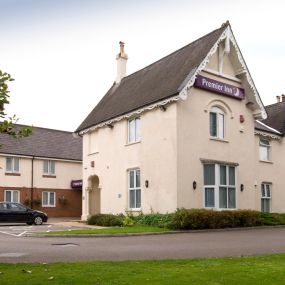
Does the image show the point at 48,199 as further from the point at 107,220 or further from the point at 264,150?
the point at 264,150

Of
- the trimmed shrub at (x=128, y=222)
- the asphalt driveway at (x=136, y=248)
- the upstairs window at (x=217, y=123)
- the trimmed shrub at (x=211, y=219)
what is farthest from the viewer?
the upstairs window at (x=217, y=123)

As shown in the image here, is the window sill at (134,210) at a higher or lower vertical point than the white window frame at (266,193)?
lower

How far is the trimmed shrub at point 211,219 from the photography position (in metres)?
21.6

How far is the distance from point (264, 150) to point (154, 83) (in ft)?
31.5

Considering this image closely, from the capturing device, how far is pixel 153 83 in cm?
2752

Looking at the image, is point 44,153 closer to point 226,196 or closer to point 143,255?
point 226,196

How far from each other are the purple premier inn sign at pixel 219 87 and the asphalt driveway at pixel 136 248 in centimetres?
945

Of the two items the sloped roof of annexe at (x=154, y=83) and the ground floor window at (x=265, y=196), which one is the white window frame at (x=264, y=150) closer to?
the ground floor window at (x=265, y=196)

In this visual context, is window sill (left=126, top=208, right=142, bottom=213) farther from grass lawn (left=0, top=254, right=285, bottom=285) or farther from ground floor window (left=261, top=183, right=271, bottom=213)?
grass lawn (left=0, top=254, right=285, bottom=285)

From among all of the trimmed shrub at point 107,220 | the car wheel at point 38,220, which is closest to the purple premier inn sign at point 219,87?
the trimmed shrub at point 107,220

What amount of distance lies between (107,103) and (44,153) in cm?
1320

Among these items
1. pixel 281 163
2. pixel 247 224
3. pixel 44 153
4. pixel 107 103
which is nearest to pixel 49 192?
pixel 44 153

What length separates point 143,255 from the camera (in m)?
12.7

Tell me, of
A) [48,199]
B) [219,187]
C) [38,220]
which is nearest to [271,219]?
[219,187]
